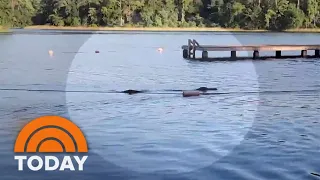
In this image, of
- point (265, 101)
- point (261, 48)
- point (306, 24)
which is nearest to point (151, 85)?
point (265, 101)

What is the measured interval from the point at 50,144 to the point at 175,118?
198 inches

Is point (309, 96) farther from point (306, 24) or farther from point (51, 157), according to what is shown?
point (306, 24)

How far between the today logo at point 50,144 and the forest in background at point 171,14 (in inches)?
3014

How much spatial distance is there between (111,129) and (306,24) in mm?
81889

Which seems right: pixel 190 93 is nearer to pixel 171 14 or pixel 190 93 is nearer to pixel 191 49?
pixel 191 49

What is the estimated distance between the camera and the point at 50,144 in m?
11.4

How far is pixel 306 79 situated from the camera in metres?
26.5

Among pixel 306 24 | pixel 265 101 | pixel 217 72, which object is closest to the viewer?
pixel 265 101

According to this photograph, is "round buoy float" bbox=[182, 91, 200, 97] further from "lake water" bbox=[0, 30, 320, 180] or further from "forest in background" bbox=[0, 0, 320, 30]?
"forest in background" bbox=[0, 0, 320, 30]

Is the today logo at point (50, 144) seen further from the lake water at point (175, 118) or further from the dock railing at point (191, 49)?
the dock railing at point (191, 49)

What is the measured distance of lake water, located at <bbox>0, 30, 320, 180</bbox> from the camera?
10859 millimetres

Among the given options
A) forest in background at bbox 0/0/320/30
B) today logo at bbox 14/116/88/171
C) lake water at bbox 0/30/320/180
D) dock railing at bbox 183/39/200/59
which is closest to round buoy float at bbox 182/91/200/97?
lake water at bbox 0/30/320/180

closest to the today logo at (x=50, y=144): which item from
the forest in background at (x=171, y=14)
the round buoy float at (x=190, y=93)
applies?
the round buoy float at (x=190, y=93)

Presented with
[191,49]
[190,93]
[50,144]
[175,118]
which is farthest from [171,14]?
[50,144]
